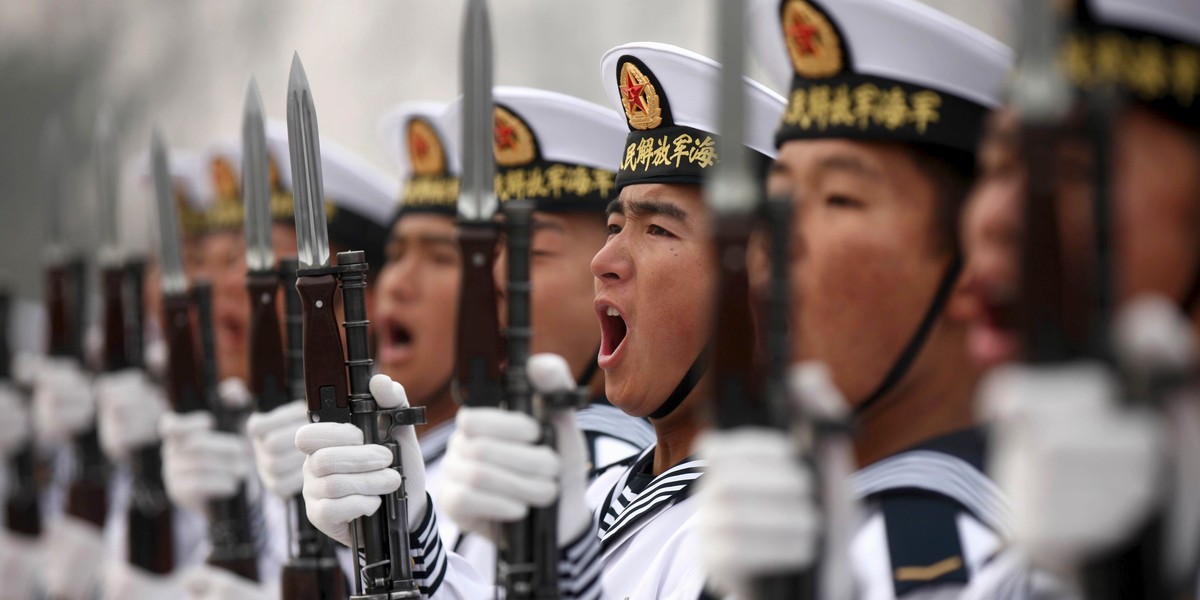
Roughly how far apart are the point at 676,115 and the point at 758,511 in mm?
1453

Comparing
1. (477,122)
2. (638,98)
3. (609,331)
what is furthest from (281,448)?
(477,122)

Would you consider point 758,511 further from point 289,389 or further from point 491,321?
point 289,389

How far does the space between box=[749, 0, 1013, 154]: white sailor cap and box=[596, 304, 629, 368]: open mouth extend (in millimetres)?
724

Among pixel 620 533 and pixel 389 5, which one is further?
pixel 389 5

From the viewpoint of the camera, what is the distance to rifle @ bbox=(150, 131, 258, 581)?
13.5 ft

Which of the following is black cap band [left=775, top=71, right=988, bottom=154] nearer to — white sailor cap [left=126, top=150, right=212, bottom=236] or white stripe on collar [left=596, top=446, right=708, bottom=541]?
white stripe on collar [left=596, top=446, right=708, bottom=541]

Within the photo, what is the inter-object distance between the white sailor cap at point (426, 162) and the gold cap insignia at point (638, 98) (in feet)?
4.34

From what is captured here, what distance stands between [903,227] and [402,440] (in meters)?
1.09

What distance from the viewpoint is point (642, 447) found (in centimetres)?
400

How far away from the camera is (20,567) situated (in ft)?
18.5

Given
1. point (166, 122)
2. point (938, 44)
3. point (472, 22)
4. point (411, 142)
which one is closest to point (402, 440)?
point (472, 22)

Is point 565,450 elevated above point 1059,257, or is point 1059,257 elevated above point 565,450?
point 1059,257

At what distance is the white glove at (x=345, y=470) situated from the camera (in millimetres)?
2729

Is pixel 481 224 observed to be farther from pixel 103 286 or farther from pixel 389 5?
pixel 389 5
